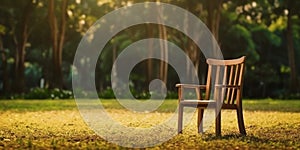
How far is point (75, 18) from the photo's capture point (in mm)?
41906

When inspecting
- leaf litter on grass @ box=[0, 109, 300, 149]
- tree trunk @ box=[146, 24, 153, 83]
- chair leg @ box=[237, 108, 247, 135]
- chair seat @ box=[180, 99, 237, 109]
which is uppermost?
tree trunk @ box=[146, 24, 153, 83]

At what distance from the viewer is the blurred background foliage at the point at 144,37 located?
32469mm

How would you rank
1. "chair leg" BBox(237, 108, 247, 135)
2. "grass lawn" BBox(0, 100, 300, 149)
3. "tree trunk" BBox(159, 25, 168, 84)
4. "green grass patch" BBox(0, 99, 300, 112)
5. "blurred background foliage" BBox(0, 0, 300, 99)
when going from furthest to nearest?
"tree trunk" BBox(159, 25, 168, 84)
"blurred background foliage" BBox(0, 0, 300, 99)
"green grass patch" BBox(0, 99, 300, 112)
"chair leg" BBox(237, 108, 247, 135)
"grass lawn" BBox(0, 100, 300, 149)

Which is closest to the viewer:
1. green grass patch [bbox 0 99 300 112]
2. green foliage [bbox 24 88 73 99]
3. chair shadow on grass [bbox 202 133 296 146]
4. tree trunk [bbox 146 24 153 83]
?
chair shadow on grass [bbox 202 133 296 146]

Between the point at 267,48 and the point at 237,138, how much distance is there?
4468cm

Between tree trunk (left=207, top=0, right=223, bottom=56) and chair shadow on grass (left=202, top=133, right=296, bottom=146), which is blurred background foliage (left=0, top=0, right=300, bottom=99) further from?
chair shadow on grass (left=202, top=133, right=296, bottom=146)

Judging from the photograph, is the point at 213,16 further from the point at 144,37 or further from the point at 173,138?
the point at 173,138

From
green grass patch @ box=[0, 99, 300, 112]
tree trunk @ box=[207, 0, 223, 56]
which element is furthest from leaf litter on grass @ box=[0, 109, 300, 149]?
tree trunk @ box=[207, 0, 223, 56]

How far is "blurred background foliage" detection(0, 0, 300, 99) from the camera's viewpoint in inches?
1278

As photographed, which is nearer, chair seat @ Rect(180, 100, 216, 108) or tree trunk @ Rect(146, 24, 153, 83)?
chair seat @ Rect(180, 100, 216, 108)

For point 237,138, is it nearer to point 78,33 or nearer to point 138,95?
point 138,95

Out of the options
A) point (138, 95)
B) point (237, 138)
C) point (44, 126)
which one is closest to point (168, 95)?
point (138, 95)

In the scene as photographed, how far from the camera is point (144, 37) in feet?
140

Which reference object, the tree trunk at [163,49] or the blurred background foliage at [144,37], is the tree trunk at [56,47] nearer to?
the blurred background foliage at [144,37]
